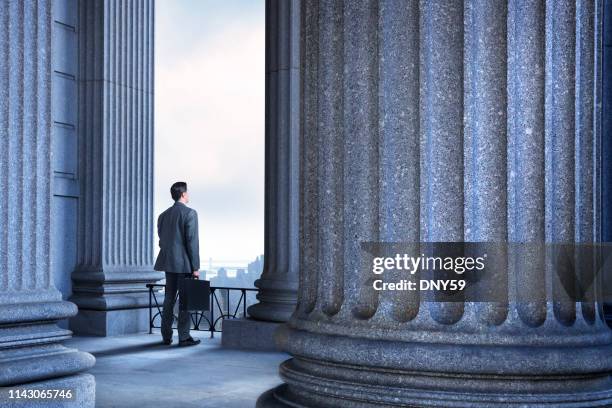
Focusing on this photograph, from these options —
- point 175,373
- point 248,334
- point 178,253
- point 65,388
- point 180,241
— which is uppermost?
point 180,241

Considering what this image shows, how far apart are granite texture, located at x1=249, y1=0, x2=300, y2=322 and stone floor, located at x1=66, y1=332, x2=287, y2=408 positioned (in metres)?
1.05

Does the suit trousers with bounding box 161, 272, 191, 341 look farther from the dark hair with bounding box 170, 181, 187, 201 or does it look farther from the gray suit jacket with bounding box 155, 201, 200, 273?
the dark hair with bounding box 170, 181, 187, 201

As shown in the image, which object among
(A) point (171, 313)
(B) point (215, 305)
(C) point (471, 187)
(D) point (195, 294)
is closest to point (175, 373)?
(D) point (195, 294)

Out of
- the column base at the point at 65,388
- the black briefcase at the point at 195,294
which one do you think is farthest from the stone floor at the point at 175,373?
the column base at the point at 65,388

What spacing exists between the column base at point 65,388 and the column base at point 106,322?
6.48 metres

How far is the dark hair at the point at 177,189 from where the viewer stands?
40.0 feet

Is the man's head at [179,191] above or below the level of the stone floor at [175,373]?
above

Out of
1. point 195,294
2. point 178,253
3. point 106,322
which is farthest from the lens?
point 106,322

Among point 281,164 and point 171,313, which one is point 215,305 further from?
point 281,164

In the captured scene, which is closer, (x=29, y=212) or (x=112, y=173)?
(x=29, y=212)

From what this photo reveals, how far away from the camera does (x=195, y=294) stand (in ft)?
38.5

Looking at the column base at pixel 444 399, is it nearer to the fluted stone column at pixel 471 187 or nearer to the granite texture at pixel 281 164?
the fluted stone column at pixel 471 187

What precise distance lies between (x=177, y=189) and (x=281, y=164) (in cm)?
158

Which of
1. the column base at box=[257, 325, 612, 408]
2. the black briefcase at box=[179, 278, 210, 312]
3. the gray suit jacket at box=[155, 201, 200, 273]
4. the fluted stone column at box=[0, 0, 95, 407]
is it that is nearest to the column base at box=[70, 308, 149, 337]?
the gray suit jacket at box=[155, 201, 200, 273]
